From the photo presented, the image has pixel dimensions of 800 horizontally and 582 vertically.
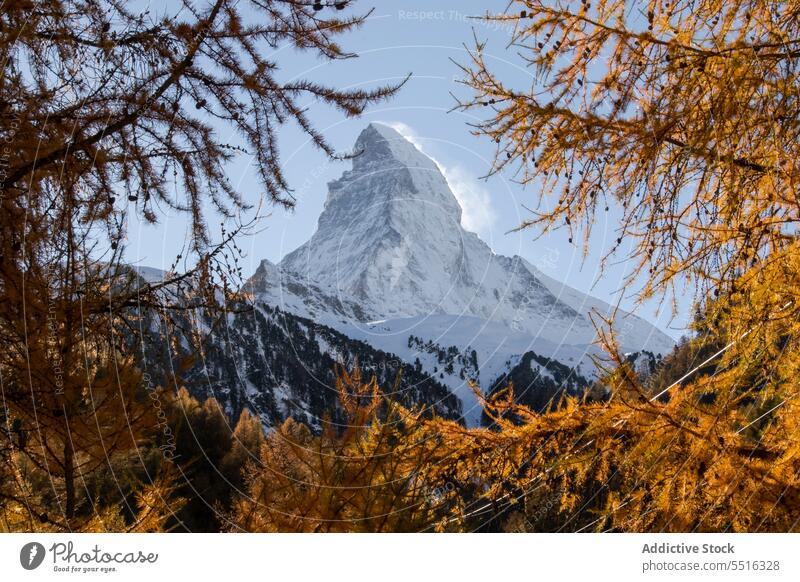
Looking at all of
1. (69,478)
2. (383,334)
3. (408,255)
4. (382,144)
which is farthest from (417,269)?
(69,478)

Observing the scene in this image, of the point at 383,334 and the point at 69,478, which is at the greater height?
the point at 383,334

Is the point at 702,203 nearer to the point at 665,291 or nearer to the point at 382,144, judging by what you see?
the point at 665,291

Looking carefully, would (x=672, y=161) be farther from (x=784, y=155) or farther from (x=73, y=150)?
(x=73, y=150)

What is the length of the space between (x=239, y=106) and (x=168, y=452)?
6.05 feet

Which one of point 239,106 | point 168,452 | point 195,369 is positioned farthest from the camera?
point 195,369

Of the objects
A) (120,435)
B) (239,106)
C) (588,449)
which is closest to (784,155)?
(588,449)

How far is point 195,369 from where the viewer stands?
3.71m
